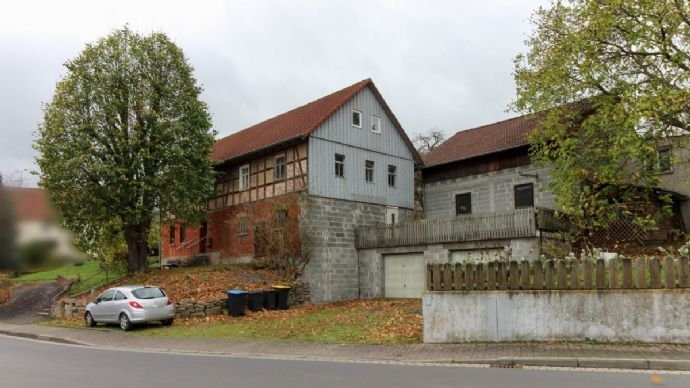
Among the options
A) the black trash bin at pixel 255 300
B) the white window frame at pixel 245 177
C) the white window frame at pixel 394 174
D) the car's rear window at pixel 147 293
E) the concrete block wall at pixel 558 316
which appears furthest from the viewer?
the white window frame at pixel 394 174

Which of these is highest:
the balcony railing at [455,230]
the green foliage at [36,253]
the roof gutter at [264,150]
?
the roof gutter at [264,150]

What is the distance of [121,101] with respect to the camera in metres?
27.3

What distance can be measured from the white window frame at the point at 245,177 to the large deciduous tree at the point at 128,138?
255 centimetres

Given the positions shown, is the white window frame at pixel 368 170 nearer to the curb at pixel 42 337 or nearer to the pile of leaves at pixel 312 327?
the pile of leaves at pixel 312 327

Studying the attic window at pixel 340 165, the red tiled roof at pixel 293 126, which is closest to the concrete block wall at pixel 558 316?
the red tiled roof at pixel 293 126

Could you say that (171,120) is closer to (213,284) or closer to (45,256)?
(213,284)

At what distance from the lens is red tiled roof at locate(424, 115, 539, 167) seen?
30.5m

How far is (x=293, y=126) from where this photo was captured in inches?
1200

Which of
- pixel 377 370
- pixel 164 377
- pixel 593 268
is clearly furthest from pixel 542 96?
pixel 164 377

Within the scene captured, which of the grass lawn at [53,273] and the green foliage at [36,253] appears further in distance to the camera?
the grass lawn at [53,273]

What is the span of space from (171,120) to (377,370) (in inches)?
858

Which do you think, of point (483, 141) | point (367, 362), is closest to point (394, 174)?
point (483, 141)

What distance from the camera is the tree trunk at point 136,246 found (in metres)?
28.7

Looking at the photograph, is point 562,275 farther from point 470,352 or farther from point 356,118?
point 356,118
